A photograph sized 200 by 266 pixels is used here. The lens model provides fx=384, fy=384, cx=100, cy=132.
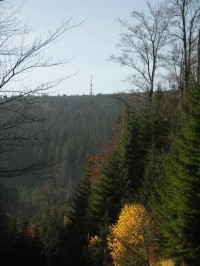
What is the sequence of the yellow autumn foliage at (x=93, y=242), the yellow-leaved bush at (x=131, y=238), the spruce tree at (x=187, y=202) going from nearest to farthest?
the spruce tree at (x=187, y=202), the yellow-leaved bush at (x=131, y=238), the yellow autumn foliage at (x=93, y=242)

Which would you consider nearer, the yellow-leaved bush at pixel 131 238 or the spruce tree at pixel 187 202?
the spruce tree at pixel 187 202

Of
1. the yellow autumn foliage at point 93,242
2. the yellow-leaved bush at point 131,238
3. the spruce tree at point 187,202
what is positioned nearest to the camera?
the spruce tree at point 187,202

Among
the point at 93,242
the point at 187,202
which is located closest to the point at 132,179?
the point at 93,242

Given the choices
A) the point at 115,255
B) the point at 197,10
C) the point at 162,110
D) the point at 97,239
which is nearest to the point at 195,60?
the point at 197,10

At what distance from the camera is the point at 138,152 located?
32500 mm

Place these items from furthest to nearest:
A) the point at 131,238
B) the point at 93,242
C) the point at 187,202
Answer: the point at 93,242, the point at 131,238, the point at 187,202

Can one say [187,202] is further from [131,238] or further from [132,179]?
[132,179]

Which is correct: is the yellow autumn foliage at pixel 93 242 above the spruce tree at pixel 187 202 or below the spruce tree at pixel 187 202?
below

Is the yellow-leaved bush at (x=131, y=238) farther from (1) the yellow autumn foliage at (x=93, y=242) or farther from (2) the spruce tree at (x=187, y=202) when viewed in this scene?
(1) the yellow autumn foliage at (x=93, y=242)

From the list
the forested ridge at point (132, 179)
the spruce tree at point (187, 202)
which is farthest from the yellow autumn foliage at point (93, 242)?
the spruce tree at point (187, 202)

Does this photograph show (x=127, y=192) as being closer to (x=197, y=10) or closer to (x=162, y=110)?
(x=162, y=110)

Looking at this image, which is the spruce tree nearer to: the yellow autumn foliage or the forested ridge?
the forested ridge

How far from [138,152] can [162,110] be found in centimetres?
428

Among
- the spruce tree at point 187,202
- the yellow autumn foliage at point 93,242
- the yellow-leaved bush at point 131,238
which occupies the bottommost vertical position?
the yellow autumn foliage at point 93,242
